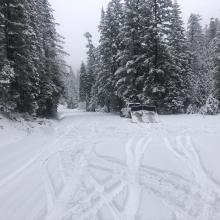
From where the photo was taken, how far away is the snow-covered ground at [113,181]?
18.0ft

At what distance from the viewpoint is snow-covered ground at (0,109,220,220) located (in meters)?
5.50

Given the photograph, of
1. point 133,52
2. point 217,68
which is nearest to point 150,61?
point 133,52

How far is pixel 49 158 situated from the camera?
33.5ft

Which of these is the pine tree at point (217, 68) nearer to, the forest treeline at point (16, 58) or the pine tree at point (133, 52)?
the pine tree at point (133, 52)

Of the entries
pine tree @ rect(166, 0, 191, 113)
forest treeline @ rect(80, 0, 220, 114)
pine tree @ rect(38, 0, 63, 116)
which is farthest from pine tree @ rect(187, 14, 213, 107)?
pine tree @ rect(38, 0, 63, 116)

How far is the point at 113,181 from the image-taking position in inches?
284

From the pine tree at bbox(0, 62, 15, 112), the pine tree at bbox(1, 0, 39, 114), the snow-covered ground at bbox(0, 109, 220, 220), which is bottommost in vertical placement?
the snow-covered ground at bbox(0, 109, 220, 220)

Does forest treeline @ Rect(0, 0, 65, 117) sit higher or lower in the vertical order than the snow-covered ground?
higher

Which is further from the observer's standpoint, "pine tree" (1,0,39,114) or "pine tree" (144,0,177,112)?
"pine tree" (144,0,177,112)

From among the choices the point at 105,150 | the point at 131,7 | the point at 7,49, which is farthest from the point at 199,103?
the point at 105,150

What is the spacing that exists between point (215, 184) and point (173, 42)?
29.9m

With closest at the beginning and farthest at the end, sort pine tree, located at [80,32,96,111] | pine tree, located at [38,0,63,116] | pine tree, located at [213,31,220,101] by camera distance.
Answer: pine tree, located at [38,0,63,116] → pine tree, located at [213,31,220,101] → pine tree, located at [80,32,96,111]

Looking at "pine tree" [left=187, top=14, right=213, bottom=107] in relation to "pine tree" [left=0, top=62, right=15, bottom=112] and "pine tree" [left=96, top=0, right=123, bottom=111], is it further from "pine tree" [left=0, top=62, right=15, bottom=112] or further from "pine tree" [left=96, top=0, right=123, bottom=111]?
"pine tree" [left=0, top=62, right=15, bottom=112]

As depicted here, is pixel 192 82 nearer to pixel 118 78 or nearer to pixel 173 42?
pixel 173 42
